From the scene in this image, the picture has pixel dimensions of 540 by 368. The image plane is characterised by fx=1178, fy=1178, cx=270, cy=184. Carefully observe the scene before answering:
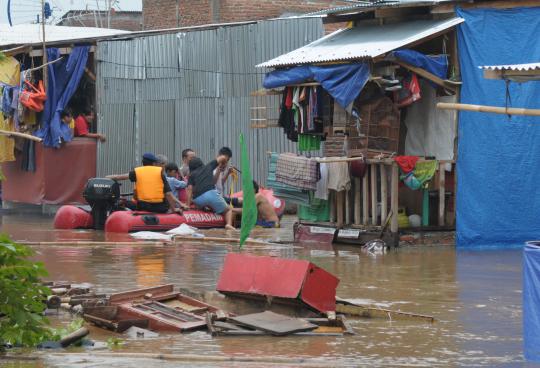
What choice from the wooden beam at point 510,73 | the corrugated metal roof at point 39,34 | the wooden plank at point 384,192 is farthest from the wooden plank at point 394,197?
the corrugated metal roof at point 39,34

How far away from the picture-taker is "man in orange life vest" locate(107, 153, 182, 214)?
19906 mm

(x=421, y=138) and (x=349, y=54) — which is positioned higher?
(x=349, y=54)

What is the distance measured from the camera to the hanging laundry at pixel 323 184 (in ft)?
60.6

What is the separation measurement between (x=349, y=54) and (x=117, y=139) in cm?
1059

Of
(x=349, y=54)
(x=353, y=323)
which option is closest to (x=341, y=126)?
(x=349, y=54)

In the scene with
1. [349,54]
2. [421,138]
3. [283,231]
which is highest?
[349,54]

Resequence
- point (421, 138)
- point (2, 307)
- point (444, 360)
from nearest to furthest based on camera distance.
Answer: point (2, 307), point (444, 360), point (421, 138)

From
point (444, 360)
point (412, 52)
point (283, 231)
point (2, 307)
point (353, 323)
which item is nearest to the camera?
point (2, 307)

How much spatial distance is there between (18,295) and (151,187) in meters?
11.5

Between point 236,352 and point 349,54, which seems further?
point 349,54

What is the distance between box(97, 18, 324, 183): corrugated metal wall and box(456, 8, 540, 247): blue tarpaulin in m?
5.85

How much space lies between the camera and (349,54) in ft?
57.8

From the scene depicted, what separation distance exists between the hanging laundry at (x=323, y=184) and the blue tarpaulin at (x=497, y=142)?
6.76 ft

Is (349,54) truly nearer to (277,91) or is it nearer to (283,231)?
(277,91)
